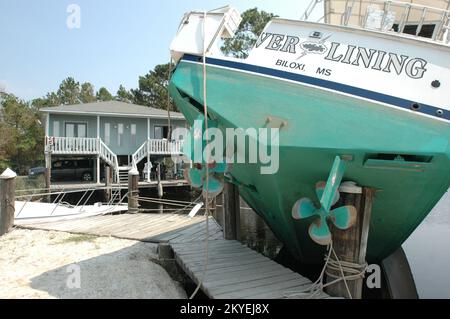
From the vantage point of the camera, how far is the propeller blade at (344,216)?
424 cm

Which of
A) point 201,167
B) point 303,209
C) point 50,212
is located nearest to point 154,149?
point 50,212

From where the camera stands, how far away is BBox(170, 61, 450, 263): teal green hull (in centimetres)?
409

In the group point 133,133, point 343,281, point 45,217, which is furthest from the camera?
point 133,133

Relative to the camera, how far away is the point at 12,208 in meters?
7.97

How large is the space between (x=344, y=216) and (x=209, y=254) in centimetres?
258

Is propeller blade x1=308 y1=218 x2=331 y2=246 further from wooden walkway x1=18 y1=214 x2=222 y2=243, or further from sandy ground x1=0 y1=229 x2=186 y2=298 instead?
wooden walkway x1=18 y1=214 x2=222 y2=243

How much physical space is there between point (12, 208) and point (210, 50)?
6.11 meters

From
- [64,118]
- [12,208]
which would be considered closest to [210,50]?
[12,208]

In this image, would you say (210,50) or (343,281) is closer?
(343,281)

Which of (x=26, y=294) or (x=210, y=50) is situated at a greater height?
(x=210, y=50)

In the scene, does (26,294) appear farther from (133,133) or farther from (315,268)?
(133,133)

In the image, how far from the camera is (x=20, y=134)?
3106 centimetres

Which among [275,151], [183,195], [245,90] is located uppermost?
[245,90]
